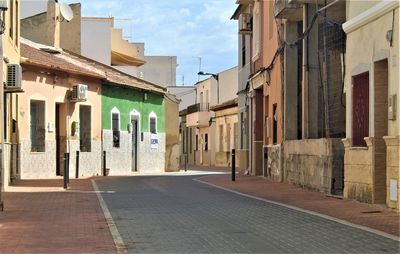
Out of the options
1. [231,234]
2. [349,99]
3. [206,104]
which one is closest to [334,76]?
[349,99]

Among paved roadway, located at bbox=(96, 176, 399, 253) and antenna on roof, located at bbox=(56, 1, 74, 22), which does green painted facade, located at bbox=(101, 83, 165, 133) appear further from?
paved roadway, located at bbox=(96, 176, 399, 253)

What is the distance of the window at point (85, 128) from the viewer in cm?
2852

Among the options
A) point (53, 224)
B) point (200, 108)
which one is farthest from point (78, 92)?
point (200, 108)

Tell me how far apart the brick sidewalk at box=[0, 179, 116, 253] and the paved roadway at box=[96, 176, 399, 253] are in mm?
406

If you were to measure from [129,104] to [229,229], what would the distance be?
22.5 m

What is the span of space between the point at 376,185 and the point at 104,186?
32.4ft

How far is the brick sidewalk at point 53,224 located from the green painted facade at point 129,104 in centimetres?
1237

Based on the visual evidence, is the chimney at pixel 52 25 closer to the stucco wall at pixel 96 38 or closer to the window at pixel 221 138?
the stucco wall at pixel 96 38

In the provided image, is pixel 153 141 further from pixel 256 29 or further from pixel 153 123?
pixel 256 29

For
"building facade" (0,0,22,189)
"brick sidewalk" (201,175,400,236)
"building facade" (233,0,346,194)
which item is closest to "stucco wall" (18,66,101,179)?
"building facade" (0,0,22,189)

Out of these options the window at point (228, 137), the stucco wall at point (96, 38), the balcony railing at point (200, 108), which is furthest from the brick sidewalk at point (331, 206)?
the balcony railing at point (200, 108)

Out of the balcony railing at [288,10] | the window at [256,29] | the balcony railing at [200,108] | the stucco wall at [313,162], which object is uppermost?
the window at [256,29]

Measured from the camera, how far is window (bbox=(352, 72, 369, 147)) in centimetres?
1477

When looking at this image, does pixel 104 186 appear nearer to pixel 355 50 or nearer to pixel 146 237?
pixel 355 50
